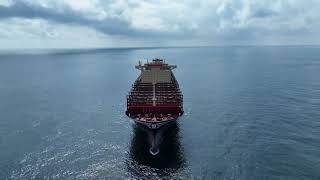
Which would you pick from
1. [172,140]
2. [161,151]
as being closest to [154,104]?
[172,140]

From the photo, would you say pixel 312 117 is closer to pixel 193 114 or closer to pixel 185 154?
pixel 193 114

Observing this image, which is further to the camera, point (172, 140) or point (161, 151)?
point (172, 140)

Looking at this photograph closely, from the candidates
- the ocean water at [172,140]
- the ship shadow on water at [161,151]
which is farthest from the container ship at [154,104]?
the ocean water at [172,140]

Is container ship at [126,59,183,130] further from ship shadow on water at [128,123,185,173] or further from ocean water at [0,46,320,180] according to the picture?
ocean water at [0,46,320,180]

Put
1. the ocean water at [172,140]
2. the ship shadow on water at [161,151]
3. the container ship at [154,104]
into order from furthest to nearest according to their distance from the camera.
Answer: the container ship at [154,104] → the ship shadow on water at [161,151] → the ocean water at [172,140]

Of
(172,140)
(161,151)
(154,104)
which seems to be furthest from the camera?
(154,104)

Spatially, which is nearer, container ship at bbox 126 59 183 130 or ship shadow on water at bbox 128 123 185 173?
ship shadow on water at bbox 128 123 185 173

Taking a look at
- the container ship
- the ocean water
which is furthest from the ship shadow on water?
the container ship

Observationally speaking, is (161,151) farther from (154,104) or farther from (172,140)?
(154,104)

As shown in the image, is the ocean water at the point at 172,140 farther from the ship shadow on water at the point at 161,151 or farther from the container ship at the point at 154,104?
the container ship at the point at 154,104
